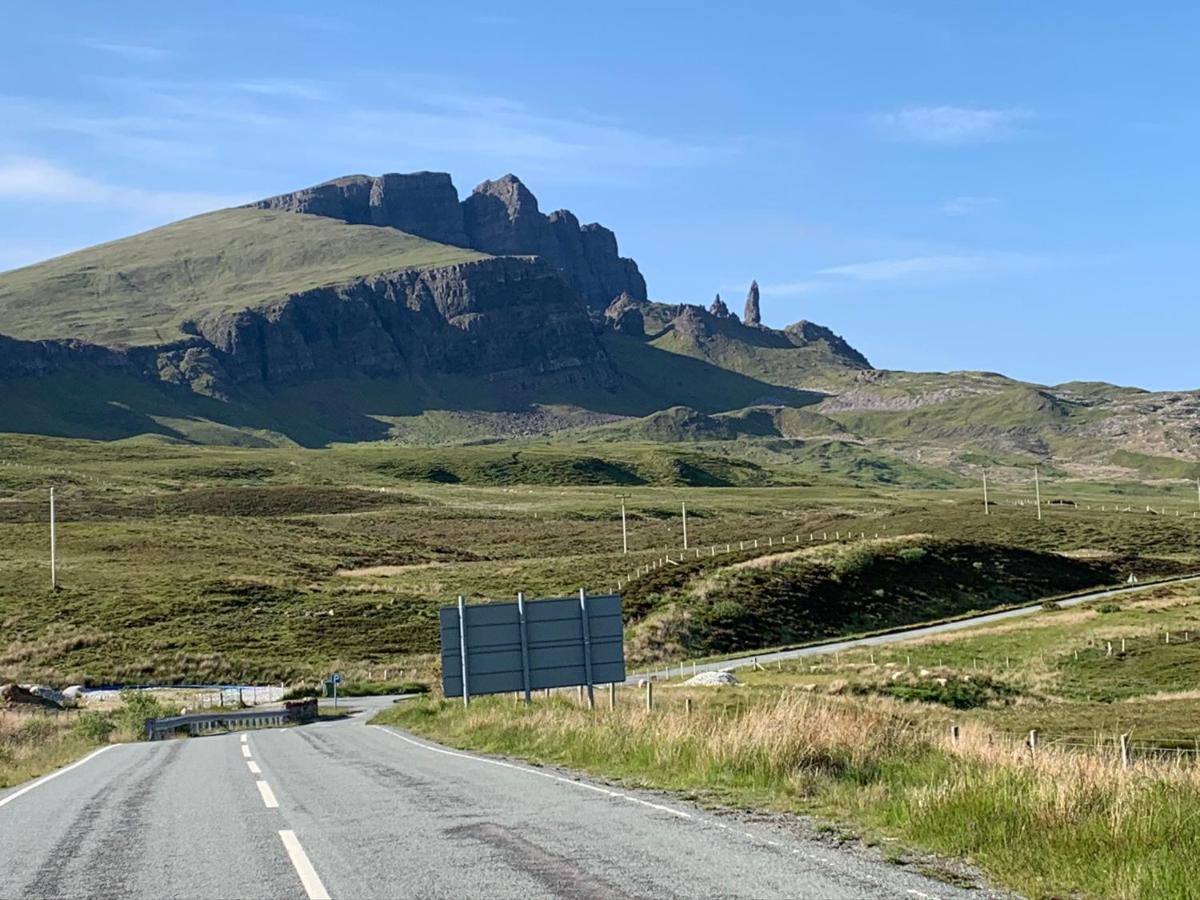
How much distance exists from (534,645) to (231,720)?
2363 centimetres

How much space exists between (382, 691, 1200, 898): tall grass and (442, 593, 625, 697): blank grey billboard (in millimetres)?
5950

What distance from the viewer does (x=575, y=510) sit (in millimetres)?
185750

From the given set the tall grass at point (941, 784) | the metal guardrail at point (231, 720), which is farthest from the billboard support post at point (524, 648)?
the metal guardrail at point (231, 720)

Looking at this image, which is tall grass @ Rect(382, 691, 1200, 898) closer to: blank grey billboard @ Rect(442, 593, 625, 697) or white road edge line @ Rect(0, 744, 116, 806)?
blank grey billboard @ Rect(442, 593, 625, 697)

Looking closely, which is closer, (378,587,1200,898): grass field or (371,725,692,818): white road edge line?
(378,587,1200,898): grass field

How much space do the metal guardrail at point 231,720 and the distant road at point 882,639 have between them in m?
15.6

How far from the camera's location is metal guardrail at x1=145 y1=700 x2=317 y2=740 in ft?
149

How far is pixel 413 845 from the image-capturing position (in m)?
12.2

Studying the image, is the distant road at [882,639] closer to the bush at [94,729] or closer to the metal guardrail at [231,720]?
the metal guardrail at [231,720]

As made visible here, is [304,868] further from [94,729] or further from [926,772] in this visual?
[94,729]

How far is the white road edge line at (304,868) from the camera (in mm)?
10102

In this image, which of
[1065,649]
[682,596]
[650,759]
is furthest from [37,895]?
[682,596]

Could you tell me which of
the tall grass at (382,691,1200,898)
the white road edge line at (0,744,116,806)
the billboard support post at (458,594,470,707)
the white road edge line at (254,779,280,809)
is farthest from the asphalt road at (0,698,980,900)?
the billboard support post at (458,594,470,707)

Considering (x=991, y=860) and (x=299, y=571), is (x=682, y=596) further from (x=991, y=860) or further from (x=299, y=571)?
(x=991, y=860)
